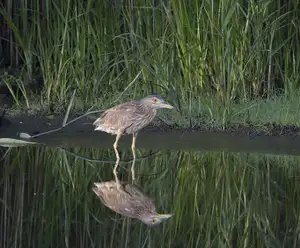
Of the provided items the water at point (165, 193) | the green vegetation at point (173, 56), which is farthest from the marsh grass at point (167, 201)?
the green vegetation at point (173, 56)

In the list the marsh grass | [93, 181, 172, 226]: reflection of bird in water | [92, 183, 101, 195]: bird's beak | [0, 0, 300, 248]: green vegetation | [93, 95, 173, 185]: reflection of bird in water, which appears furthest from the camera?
[93, 95, 173, 185]: reflection of bird in water

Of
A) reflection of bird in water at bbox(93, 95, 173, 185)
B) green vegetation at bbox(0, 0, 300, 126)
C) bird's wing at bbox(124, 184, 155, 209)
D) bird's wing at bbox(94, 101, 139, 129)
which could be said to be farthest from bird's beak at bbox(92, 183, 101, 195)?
green vegetation at bbox(0, 0, 300, 126)

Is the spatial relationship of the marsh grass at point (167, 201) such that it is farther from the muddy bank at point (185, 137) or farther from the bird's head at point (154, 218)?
the muddy bank at point (185, 137)

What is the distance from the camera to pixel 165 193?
17.3 feet

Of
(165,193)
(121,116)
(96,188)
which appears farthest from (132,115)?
(165,193)

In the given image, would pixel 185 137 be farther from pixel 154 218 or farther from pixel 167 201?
pixel 154 218

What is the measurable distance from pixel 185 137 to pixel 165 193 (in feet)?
7.11

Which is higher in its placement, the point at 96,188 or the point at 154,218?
the point at 154,218

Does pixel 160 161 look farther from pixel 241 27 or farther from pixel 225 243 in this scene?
pixel 225 243

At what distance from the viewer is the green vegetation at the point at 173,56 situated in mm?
7875

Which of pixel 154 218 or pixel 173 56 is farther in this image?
pixel 173 56

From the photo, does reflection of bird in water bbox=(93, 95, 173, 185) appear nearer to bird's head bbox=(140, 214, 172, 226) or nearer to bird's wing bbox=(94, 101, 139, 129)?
bird's wing bbox=(94, 101, 139, 129)

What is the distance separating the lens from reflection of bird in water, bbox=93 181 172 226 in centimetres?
454

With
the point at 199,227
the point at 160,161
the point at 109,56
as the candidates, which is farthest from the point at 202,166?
the point at 109,56
